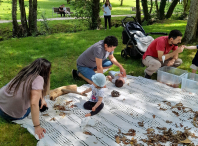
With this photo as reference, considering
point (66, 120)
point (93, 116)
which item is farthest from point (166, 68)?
point (66, 120)

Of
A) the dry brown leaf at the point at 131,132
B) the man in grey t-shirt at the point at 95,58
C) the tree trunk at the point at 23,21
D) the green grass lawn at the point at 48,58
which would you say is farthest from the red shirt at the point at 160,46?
the tree trunk at the point at 23,21

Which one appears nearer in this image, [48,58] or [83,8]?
[48,58]

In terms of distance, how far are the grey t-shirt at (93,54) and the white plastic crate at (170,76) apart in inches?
49.7

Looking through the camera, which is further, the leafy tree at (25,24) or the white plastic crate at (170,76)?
the leafy tree at (25,24)

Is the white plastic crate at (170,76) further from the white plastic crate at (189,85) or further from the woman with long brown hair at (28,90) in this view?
the woman with long brown hair at (28,90)

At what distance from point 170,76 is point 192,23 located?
9.83 ft

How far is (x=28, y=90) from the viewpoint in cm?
218

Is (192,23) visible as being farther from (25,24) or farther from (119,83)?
(25,24)

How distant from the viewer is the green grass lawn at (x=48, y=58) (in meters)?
2.63

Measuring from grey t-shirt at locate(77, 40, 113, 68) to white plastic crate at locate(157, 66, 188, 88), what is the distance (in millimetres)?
1263

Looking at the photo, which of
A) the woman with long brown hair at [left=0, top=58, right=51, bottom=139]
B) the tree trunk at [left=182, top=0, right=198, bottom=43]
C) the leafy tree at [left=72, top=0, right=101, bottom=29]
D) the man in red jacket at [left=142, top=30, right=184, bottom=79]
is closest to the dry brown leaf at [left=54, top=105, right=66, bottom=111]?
the woman with long brown hair at [left=0, top=58, right=51, bottom=139]

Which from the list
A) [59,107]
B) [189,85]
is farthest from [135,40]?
[59,107]

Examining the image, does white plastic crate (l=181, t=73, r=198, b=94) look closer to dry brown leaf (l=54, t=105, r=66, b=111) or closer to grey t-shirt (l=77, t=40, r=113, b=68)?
grey t-shirt (l=77, t=40, r=113, b=68)

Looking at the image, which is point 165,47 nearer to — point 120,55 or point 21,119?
point 120,55
